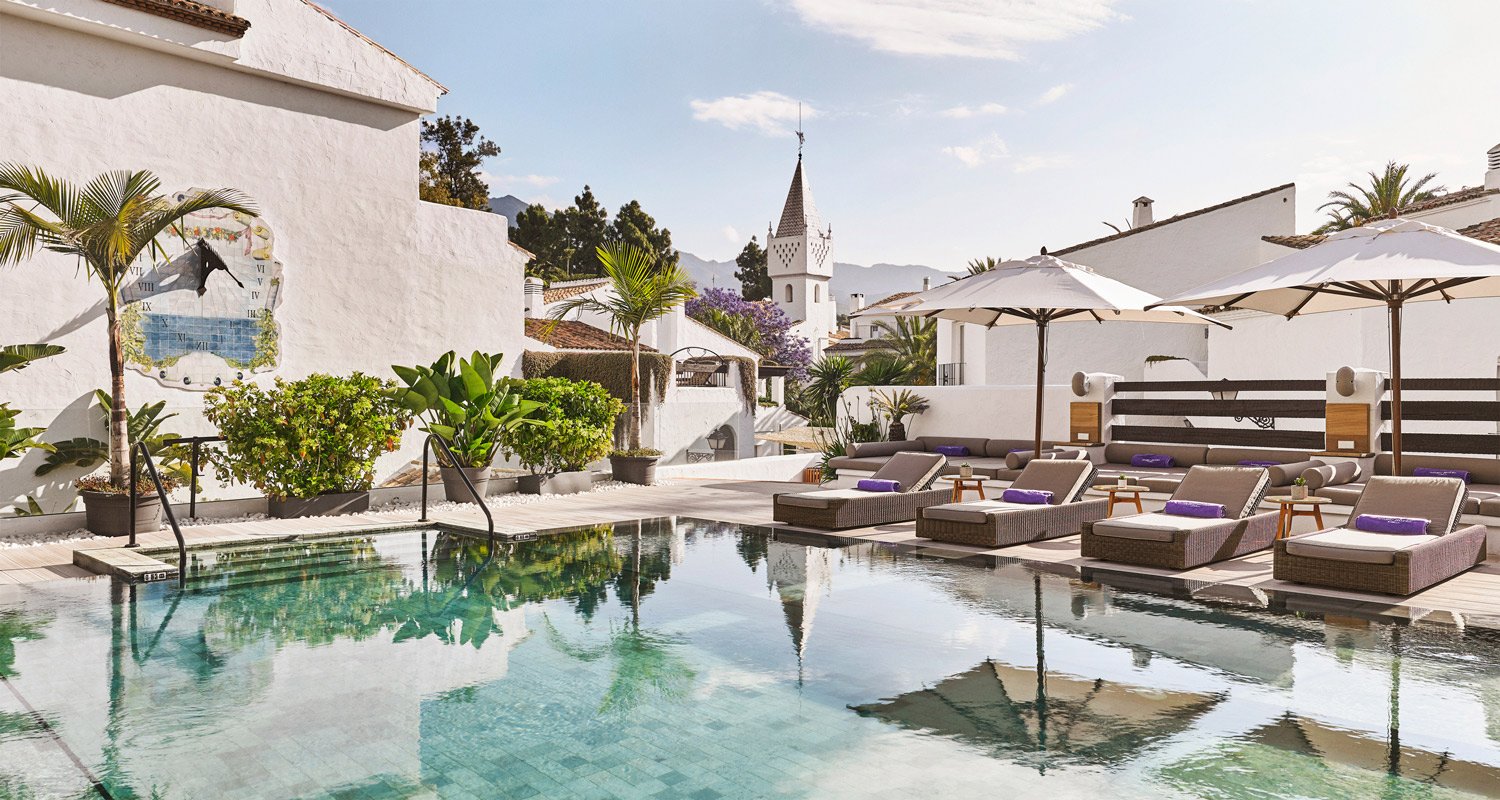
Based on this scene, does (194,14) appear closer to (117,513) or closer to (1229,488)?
(117,513)

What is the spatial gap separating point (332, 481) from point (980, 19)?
2158cm

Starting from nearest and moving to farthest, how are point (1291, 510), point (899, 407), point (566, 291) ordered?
point (1291, 510), point (899, 407), point (566, 291)

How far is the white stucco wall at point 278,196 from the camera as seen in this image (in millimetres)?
12086

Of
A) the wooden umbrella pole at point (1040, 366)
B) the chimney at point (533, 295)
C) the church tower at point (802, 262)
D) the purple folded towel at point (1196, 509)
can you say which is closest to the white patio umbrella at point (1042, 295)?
the wooden umbrella pole at point (1040, 366)

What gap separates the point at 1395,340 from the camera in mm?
8805

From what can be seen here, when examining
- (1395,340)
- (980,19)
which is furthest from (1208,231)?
(1395,340)

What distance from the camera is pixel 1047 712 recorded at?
4691mm

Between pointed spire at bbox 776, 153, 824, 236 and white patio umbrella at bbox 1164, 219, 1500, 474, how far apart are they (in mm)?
60915

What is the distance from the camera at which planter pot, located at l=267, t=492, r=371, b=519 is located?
11.6m

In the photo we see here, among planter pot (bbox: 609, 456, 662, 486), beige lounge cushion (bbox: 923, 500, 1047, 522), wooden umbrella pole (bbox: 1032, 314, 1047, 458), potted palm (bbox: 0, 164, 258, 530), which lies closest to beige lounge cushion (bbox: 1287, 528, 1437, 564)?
beige lounge cushion (bbox: 923, 500, 1047, 522)

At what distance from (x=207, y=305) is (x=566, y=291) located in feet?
90.9

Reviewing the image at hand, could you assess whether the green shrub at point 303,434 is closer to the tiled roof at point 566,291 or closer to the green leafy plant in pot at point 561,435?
the green leafy plant in pot at point 561,435

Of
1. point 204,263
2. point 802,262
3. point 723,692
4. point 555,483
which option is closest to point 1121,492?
point 723,692

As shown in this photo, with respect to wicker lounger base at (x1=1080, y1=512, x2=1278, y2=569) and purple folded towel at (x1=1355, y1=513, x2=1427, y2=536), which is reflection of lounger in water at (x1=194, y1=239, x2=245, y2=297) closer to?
wicker lounger base at (x1=1080, y1=512, x2=1278, y2=569)
